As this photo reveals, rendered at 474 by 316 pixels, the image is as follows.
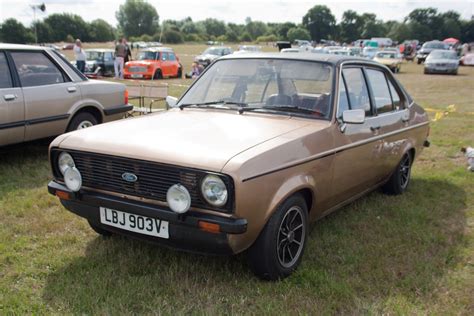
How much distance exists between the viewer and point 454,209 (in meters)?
5.07

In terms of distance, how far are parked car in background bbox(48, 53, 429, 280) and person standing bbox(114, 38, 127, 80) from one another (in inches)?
655

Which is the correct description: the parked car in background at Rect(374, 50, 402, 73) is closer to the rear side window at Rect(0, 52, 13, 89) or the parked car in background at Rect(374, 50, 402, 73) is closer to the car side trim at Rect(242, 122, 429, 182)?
the car side trim at Rect(242, 122, 429, 182)

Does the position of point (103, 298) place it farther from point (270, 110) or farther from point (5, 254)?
point (270, 110)

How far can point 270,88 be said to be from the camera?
4.17 meters

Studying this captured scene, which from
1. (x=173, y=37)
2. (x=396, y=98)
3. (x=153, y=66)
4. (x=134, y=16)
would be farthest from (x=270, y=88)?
(x=134, y=16)

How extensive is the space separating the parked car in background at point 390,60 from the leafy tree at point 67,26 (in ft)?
224

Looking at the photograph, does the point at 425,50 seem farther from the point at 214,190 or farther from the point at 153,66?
the point at 214,190

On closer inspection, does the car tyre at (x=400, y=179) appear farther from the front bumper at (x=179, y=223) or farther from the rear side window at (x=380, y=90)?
the front bumper at (x=179, y=223)

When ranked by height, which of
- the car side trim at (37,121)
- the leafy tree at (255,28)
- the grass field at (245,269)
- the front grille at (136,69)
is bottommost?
the grass field at (245,269)

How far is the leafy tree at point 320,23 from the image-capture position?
117875 mm

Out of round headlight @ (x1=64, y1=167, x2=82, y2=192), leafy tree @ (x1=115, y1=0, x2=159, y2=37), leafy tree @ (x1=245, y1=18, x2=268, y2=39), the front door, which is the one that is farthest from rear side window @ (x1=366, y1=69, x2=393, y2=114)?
leafy tree @ (x1=245, y1=18, x2=268, y2=39)

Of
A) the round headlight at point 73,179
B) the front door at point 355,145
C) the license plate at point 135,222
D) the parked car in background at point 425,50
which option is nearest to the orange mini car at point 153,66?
the front door at point 355,145

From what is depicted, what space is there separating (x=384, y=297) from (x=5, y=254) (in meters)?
2.90

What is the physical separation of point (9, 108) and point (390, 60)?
26.1 m
